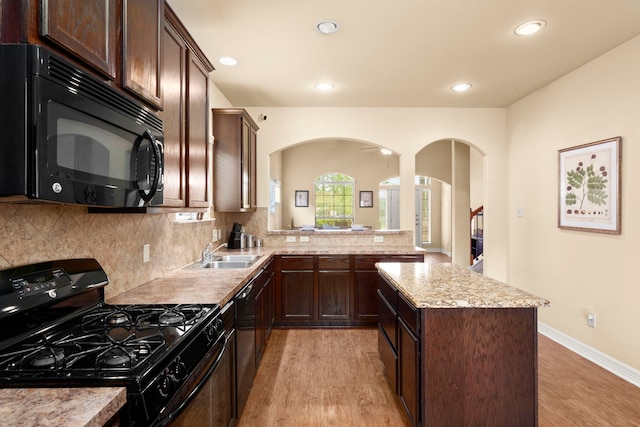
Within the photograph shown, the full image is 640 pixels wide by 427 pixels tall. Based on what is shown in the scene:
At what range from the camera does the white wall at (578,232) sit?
2.78 metres

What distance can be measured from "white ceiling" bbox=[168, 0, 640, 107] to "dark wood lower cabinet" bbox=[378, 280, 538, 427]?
2.00 meters

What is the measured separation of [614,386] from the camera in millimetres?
2639

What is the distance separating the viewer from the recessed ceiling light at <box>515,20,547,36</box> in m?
2.50

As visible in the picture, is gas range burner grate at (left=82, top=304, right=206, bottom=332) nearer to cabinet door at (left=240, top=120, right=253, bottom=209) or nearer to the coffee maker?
cabinet door at (left=240, top=120, right=253, bottom=209)

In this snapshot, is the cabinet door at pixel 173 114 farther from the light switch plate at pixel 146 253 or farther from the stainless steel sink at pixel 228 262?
the stainless steel sink at pixel 228 262

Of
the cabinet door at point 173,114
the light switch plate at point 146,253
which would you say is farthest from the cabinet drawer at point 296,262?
the cabinet door at point 173,114

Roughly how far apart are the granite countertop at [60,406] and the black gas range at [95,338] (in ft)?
0.08

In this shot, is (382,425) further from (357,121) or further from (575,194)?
(357,121)

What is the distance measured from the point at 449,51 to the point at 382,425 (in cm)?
293

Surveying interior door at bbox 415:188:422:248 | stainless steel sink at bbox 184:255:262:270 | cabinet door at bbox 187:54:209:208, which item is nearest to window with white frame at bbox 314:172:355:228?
interior door at bbox 415:188:422:248

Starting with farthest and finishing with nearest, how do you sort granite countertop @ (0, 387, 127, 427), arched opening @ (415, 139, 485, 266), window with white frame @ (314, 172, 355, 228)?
window with white frame @ (314, 172, 355, 228) < arched opening @ (415, 139, 485, 266) < granite countertop @ (0, 387, 127, 427)

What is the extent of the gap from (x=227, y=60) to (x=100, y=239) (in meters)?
2.06

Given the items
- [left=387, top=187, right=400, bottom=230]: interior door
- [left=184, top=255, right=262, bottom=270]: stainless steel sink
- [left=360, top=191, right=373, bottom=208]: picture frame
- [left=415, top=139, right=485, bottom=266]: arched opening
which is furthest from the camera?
[left=387, top=187, right=400, bottom=230]: interior door

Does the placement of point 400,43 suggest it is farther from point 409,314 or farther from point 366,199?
point 366,199
